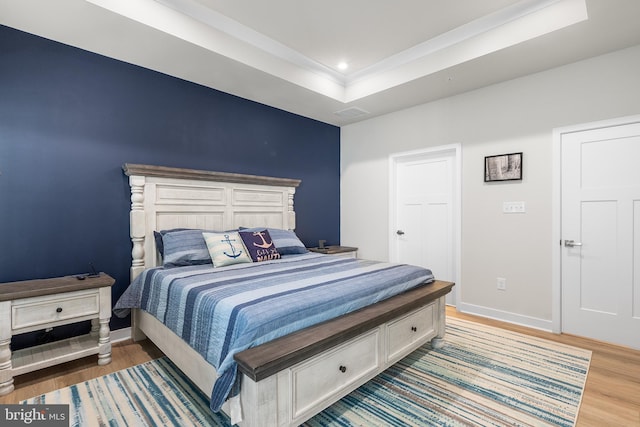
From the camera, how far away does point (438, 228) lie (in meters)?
3.94

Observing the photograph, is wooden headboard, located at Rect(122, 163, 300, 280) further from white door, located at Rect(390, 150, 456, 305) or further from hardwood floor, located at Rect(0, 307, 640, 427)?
white door, located at Rect(390, 150, 456, 305)

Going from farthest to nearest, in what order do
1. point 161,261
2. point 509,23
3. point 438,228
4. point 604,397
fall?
point 438,228
point 161,261
point 509,23
point 604,397

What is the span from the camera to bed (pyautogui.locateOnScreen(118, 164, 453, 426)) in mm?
1440

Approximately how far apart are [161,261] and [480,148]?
3.54 m

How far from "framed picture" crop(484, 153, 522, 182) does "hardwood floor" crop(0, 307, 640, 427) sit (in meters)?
1.59

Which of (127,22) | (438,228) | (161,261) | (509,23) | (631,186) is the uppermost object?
(509,23)

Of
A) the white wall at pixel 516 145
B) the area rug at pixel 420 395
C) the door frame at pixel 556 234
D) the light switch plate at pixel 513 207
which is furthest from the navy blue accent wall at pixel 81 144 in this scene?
the door frame at pixel 556 234

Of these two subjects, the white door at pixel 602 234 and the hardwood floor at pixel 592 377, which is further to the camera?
the white door at pixel 602 234

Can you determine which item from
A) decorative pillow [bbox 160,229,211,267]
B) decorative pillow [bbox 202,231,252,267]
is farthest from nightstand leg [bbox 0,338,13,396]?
decorative pillow [bbox 202,231,252,267]

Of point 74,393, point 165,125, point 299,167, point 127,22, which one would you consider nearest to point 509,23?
point 299,167

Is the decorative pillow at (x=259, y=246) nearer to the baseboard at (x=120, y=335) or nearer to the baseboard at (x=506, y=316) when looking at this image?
the baseboard at (x=120, y=335)

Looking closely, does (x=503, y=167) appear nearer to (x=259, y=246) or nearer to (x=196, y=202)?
(x=259, y=246)

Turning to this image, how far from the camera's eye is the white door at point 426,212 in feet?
12.5

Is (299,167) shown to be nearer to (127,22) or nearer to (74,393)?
(127,22)
